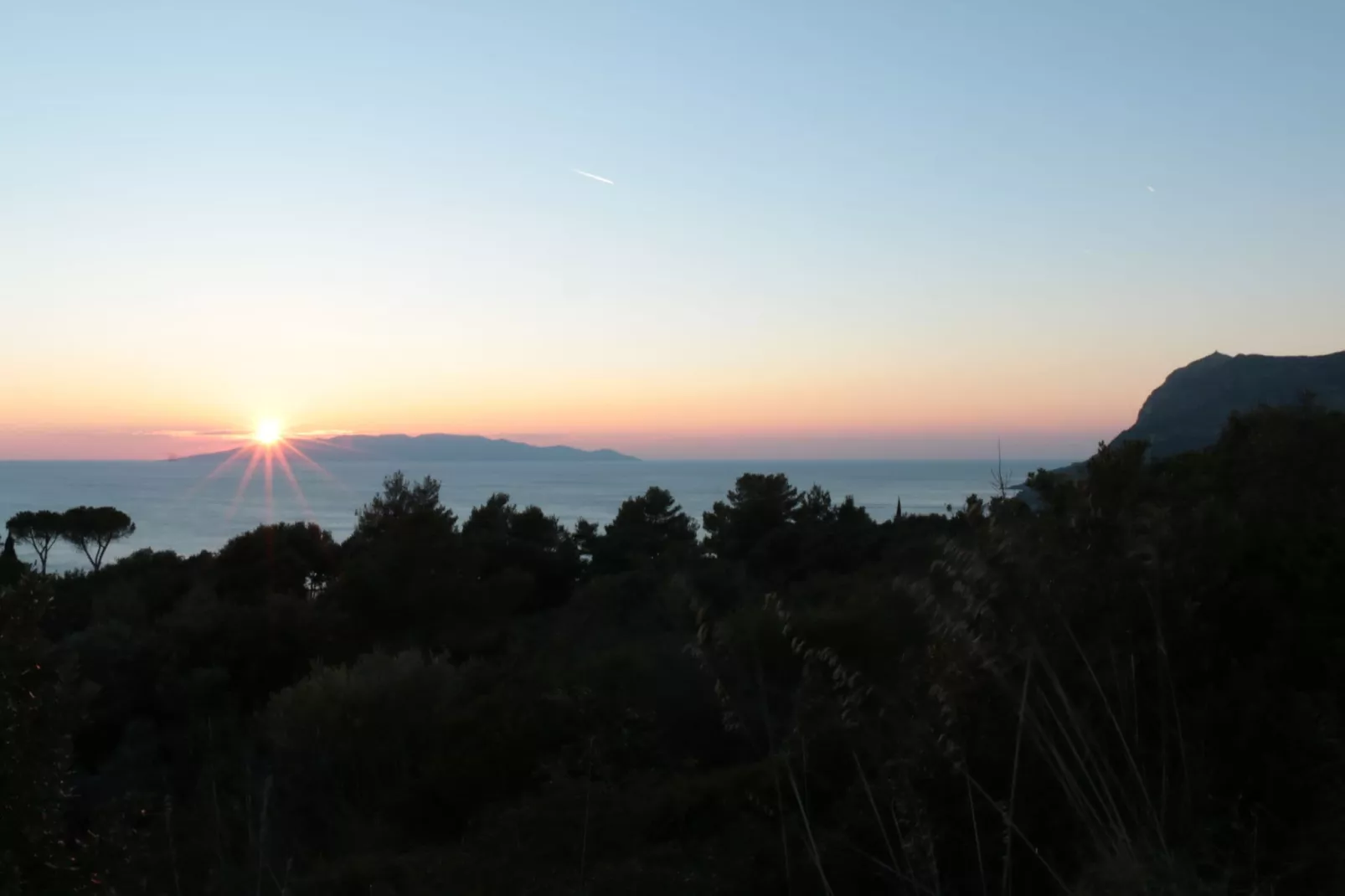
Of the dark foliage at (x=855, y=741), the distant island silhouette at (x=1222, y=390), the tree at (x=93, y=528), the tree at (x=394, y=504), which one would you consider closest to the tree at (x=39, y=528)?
the tree at (x=93, y=528)

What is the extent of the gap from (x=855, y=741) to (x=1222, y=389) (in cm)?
3681

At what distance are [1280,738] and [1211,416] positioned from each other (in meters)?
32.3

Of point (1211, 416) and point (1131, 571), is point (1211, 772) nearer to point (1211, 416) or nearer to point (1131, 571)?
point (1131, 571)

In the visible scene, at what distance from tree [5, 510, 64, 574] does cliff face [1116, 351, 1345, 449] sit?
37940 mm

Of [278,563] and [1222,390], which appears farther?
[1222,390]

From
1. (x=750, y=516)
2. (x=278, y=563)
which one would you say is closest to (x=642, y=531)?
(x=750, y=516)

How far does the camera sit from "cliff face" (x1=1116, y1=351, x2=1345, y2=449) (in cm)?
2895

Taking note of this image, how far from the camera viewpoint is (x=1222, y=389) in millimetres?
36062

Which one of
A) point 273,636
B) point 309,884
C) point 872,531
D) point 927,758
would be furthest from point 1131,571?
point 872,531

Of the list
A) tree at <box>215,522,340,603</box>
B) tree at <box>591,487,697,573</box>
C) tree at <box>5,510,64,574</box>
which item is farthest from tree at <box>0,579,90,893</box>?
tree at <box>5,510,64,574</box>

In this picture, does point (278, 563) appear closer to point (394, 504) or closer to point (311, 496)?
point (394, 504)

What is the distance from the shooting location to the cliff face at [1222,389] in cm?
2895

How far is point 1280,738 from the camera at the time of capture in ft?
15.0

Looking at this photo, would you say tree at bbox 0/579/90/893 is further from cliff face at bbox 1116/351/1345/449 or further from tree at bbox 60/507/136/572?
tree at bbox 60/507/136/572
